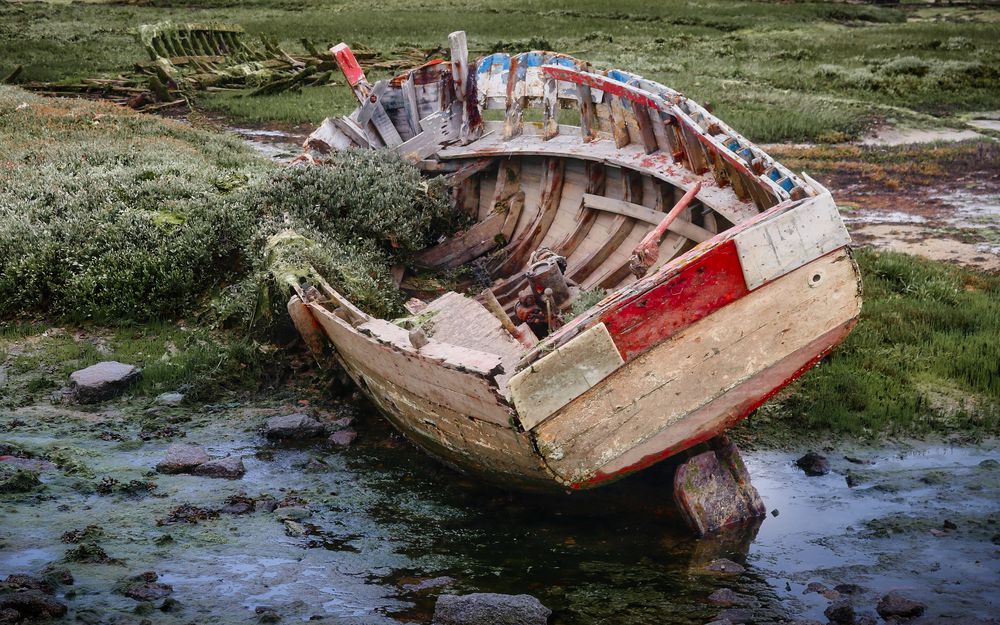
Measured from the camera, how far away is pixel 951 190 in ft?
44.1

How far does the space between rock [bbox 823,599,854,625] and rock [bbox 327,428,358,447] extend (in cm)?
374

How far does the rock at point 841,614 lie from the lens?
489 centimetres

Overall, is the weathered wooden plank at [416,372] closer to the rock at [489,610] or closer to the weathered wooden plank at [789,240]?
the rock at [489,610]

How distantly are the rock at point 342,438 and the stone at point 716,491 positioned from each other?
2.67 meters

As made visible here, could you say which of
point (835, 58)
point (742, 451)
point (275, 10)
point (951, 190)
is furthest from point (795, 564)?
point (275, 10)

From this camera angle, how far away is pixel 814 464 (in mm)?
6789

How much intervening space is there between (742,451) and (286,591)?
3.38 m

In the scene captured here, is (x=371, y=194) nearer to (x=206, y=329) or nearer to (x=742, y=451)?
(x=206, y=329)

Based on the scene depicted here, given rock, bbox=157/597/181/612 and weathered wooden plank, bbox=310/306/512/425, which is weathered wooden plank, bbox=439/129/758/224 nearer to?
weathered wooden plank, bbox=310/306/512/425

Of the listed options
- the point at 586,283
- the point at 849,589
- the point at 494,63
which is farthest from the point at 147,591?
the point at 494,63

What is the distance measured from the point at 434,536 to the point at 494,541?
37 cm

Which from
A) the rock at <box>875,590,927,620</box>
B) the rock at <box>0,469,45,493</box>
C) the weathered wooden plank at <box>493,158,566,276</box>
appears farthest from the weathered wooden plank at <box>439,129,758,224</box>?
the rock at <box>0,469,45,493</box>

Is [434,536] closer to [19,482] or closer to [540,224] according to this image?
[19,482]

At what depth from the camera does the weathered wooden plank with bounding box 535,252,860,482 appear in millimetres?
5301
